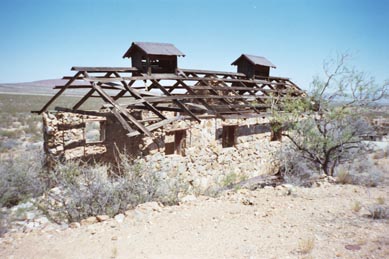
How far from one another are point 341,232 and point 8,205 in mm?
8350

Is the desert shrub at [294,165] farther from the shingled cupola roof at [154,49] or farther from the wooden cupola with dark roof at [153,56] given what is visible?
the shingled cupola roof at [154,49]

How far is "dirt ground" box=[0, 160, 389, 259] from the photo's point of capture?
417 cm

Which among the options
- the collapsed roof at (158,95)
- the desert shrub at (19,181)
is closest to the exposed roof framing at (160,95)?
the collapsed roof at (158,95)

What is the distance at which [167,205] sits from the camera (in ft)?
20.0

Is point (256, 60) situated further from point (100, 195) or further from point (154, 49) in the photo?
point (100, 195)

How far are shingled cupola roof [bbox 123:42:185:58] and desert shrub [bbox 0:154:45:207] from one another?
5.34 metres

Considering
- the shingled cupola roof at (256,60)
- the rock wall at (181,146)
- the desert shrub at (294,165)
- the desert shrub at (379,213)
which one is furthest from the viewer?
the shingled cupola roof at (256,60)

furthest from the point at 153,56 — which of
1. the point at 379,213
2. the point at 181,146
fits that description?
the point at 379,213

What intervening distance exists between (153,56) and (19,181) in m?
6.16

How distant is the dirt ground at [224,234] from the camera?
417 cm

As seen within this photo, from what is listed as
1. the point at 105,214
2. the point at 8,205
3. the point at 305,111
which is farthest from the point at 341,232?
the point at 8,205

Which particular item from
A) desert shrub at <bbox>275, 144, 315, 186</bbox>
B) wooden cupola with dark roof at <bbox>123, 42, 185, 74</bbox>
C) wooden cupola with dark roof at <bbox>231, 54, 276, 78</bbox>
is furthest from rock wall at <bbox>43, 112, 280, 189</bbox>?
wooden cupola with dark roof at <bbox>231, 54, 276, 78</bbox>

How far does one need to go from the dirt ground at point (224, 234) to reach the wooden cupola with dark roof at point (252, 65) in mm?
9490

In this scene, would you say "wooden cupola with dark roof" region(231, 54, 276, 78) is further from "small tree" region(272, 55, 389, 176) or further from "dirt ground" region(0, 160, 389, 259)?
"dirt ground" region(0, 160, 389, 259)
